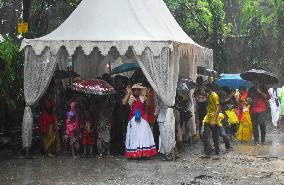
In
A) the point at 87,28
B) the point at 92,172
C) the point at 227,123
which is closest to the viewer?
the point at 92,172

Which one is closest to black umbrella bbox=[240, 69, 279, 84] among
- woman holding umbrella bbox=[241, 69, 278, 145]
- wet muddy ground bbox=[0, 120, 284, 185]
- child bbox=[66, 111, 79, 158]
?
woman holding umbrella bbox=[241, 69, 278, 145]

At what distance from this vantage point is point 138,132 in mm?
11430

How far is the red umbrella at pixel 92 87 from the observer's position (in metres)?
11.4

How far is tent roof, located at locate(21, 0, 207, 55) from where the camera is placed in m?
11.6

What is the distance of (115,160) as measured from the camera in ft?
37.3

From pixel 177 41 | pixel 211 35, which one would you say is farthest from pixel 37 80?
pixel 211 35

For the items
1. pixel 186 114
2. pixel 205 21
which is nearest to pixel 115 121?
pixel 186 114

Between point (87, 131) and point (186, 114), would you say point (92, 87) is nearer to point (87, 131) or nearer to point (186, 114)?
point (87, 131)

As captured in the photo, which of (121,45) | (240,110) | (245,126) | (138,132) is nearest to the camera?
(138,132)

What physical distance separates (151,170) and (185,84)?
3298 mm

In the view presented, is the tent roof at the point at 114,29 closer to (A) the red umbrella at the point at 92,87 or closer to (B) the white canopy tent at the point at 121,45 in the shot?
(B) the white canopy tent at the point at 121,45

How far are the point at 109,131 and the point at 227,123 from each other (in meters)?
4.16

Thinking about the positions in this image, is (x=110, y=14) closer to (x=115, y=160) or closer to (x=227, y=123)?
(x=115, y=160)

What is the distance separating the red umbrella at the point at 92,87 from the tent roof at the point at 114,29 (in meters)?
0.70
